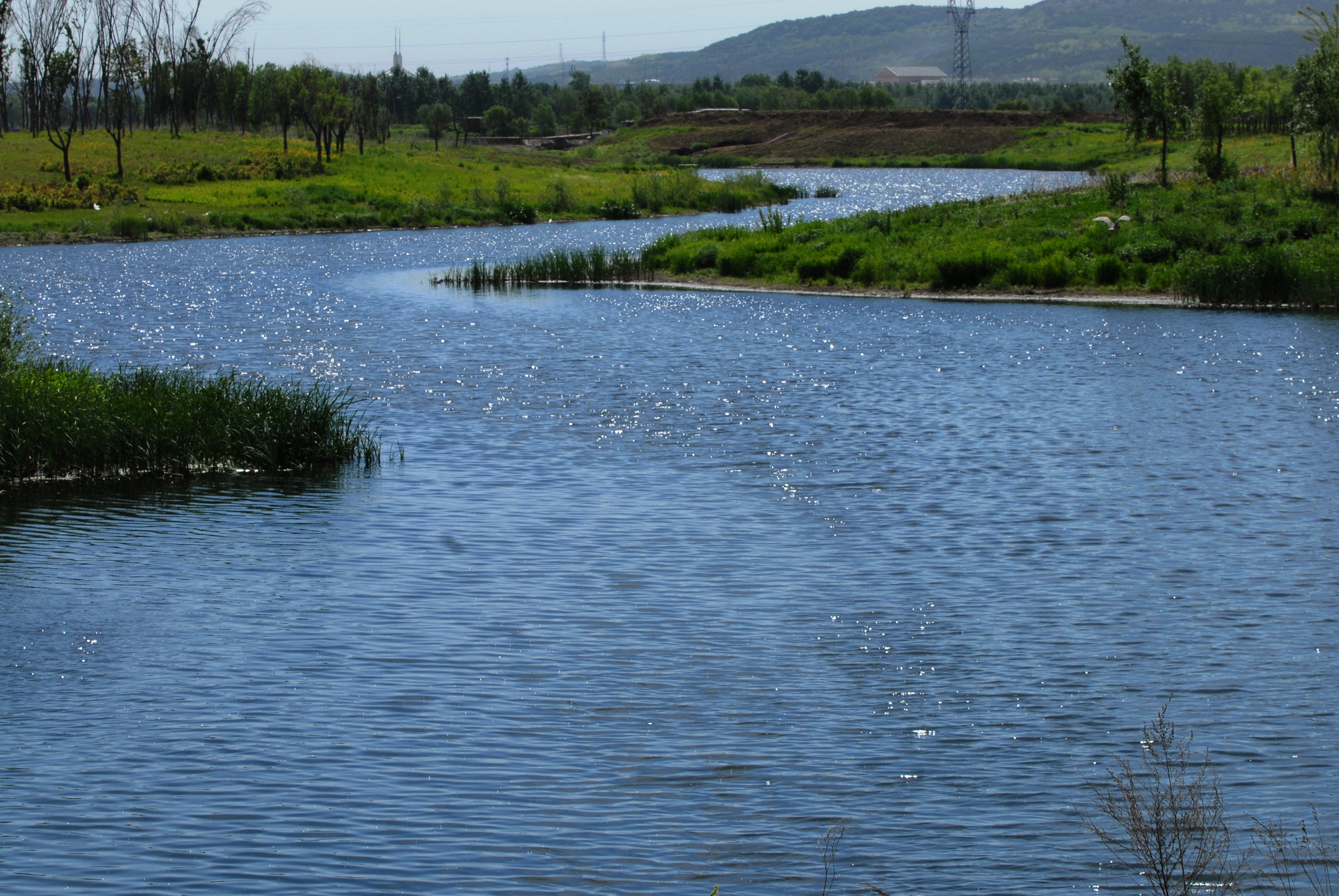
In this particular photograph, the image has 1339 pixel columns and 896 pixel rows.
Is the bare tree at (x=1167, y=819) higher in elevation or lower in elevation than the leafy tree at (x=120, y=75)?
lower

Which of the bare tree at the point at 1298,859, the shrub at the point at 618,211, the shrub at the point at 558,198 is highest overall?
the shrub at the point at 558,198

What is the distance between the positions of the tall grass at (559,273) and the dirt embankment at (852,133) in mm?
115881

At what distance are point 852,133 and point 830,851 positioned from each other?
7040 inches

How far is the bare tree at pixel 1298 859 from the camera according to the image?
26.2 ft

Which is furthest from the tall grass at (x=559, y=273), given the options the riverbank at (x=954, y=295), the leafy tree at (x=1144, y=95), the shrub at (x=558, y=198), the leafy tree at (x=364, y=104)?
the leafy tree at (x=364, y=104)

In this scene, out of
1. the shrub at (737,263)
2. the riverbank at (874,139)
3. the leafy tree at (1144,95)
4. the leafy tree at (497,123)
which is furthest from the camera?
the leafy tree at (497,123)

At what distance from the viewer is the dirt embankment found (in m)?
168

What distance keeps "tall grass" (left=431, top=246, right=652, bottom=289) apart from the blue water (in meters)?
25.6

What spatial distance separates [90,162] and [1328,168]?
82.7 m

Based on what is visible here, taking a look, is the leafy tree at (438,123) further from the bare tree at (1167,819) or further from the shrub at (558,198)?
the bare tree at (1167,819)

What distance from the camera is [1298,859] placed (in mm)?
8383

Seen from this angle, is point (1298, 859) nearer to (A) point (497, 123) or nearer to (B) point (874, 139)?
(B) point (874, 139)

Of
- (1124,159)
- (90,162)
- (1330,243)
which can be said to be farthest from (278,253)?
(1124,159)

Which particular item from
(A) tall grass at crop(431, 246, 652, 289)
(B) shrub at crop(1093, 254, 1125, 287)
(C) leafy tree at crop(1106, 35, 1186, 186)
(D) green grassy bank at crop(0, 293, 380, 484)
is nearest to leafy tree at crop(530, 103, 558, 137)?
(C) leafy tree at crop(1106, 35, 1186, 186)
